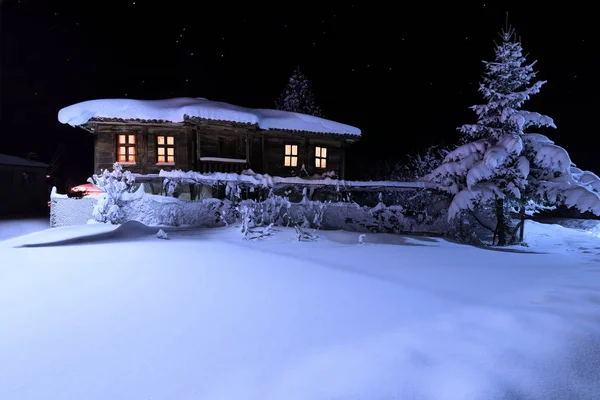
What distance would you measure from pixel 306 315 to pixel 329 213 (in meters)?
11.6

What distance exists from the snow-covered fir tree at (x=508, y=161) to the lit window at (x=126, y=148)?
15.6 meters

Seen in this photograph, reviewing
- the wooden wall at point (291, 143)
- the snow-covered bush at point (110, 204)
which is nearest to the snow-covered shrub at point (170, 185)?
the snow-covered bush at point (110, 204)

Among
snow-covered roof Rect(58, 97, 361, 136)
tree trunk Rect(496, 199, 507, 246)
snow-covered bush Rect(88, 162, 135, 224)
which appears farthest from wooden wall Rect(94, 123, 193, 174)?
tree trunk Rect(496, 199, 507, 246)

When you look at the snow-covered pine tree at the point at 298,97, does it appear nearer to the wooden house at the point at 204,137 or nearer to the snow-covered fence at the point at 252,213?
the wooden house at the point at 204,137

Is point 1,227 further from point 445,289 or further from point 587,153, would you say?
point 587,153

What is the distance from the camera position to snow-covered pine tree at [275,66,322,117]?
3453cm

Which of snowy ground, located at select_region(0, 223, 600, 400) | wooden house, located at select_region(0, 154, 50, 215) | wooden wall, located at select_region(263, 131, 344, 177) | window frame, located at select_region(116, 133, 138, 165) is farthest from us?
wooden house, located at select_region(0, 154, 50, 215)

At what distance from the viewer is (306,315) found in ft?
13.9

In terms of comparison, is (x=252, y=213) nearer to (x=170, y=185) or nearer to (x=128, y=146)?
(x=170, y=185)

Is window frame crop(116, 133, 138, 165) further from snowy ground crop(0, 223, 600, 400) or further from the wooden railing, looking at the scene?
snowy ground crop(0, 223, 600, 400)

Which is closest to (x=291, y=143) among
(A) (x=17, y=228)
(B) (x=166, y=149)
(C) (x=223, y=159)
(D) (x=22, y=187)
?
(C) (x=223, y=159)

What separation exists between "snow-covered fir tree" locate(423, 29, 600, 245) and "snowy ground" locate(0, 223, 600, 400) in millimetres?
7480

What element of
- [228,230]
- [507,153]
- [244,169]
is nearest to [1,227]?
[244,169]

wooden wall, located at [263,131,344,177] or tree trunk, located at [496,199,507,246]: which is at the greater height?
wooden wall, located at [263,131,344,177]
